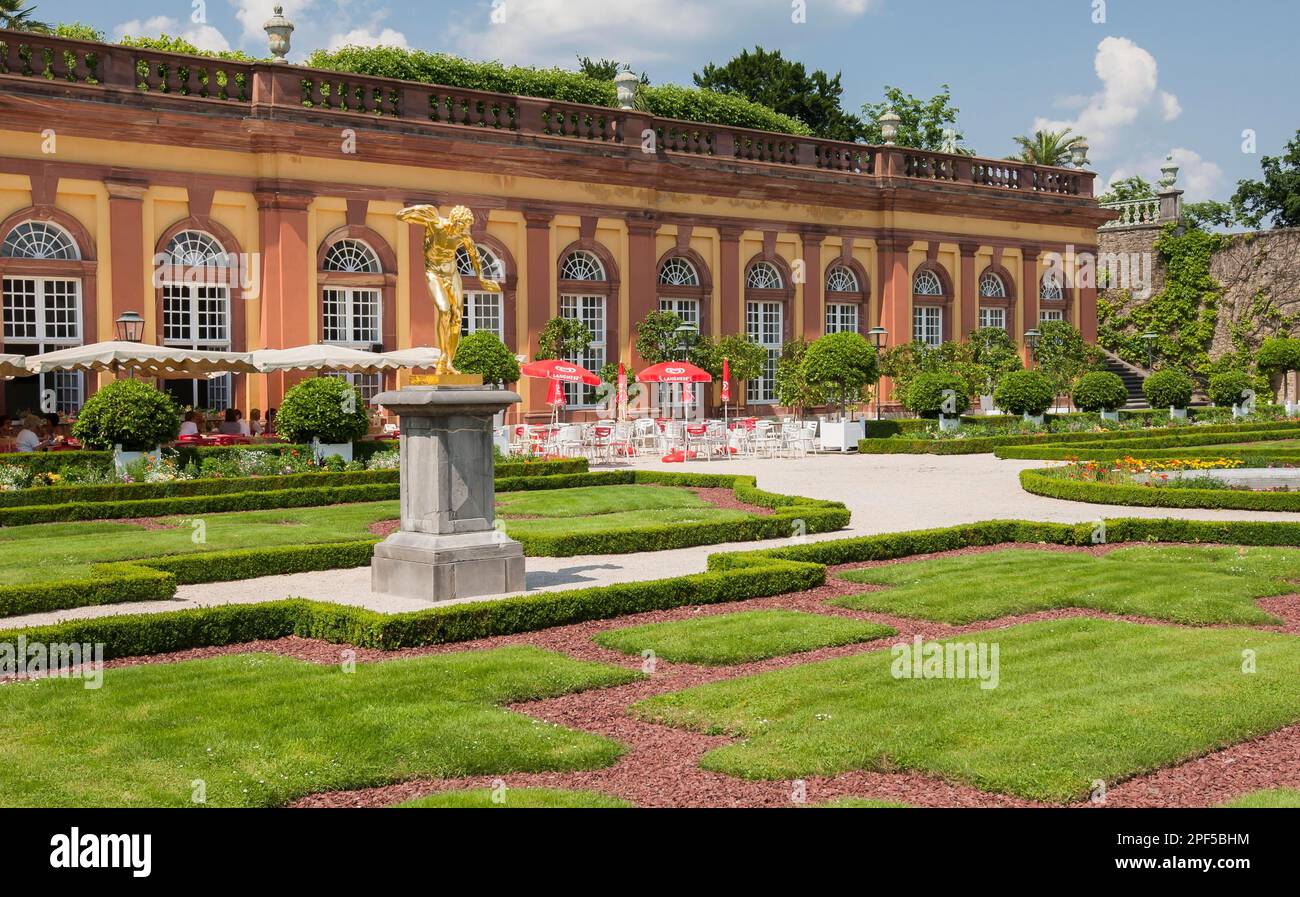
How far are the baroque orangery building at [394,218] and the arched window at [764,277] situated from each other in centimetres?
8

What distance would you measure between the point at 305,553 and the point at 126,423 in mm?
7913

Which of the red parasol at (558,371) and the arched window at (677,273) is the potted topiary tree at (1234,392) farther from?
the red parasol at (558,371)

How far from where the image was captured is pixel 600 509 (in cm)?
1814

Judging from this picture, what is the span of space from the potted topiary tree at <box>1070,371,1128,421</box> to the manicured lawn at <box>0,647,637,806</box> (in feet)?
89.9

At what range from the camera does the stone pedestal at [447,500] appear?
11203 millimetres

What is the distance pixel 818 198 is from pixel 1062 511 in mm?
20927

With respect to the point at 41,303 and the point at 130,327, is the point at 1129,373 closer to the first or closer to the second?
the point at 130,327

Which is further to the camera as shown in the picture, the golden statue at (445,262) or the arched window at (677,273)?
the arched window at (677,273)

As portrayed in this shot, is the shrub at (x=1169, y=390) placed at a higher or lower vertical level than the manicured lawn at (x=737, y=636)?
higher

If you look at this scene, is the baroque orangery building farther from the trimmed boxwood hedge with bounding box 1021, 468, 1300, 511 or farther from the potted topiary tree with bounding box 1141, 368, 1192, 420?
the trimmed boxwood hedge with bounding box 1021, 468, 1300, 511

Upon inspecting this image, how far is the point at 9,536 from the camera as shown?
1527cm

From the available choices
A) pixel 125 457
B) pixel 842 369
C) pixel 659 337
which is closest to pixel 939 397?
pixel 842 369

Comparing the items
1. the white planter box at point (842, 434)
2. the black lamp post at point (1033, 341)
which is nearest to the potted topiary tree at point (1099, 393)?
the black lamp post at point (1033, 341)
